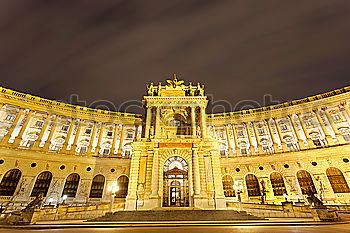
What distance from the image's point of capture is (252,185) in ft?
105

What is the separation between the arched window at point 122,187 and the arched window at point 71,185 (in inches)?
289

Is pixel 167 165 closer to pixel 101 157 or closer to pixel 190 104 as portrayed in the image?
pixel 190 104

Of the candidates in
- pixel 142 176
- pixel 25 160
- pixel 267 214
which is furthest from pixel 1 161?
pixel 267 214

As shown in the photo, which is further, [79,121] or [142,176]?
[79,121]

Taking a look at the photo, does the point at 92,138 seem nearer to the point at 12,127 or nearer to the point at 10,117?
the point at 12,127

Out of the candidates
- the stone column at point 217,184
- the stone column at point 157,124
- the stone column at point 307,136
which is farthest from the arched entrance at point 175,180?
the stone column at point 307,136

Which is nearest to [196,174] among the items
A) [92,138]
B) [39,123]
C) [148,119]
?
[148,119]

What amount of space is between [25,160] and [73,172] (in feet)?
25.3

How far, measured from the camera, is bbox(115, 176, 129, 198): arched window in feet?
108

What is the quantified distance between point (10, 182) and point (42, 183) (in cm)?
423

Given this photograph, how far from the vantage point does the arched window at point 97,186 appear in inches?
1253

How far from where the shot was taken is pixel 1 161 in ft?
91.9

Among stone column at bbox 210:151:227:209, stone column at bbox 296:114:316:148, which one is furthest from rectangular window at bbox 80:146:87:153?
stone column at bbox 296:114:316:148

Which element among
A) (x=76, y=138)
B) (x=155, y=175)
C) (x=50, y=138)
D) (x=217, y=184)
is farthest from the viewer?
(x=76, y=138)
